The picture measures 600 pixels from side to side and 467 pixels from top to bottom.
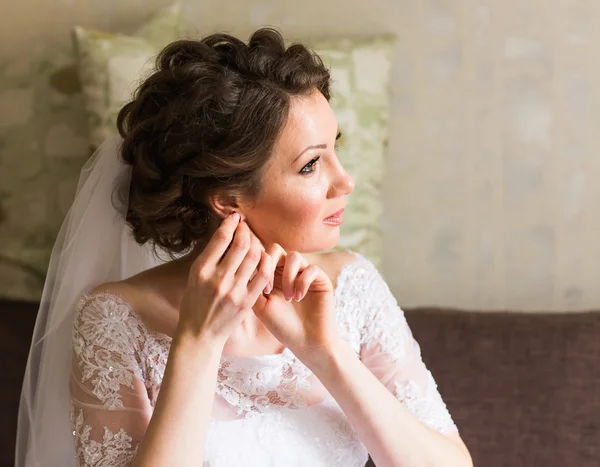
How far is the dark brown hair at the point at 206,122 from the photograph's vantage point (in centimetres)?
128

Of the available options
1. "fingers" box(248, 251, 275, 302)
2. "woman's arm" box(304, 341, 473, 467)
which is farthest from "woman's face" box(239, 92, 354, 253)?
"woman's arm" box(304, 341, 473, 467)

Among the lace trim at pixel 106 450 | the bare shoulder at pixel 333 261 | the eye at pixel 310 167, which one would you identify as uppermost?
the eye at pixel 310 167

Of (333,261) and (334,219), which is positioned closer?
(334,219)

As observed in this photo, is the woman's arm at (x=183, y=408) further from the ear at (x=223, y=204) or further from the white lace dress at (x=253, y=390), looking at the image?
the ear at (x=223, y=204)

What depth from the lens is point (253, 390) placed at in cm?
144

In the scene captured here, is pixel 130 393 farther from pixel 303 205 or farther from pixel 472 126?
pixel 472 126

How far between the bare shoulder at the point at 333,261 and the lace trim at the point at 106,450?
20.2 inches

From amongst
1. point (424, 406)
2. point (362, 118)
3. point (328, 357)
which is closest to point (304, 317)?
point (328, 357)

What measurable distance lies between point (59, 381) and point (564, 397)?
114 cm

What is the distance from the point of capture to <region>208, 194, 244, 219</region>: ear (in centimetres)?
134

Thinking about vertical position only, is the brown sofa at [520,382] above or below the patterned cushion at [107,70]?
below

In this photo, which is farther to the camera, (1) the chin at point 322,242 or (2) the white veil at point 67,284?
(2) the white veil at point 67,284

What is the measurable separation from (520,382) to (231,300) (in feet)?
2.80

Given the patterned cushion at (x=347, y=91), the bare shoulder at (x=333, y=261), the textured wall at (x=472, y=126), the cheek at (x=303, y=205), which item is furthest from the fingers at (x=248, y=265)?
the textured wall at (x=472, y=126)
